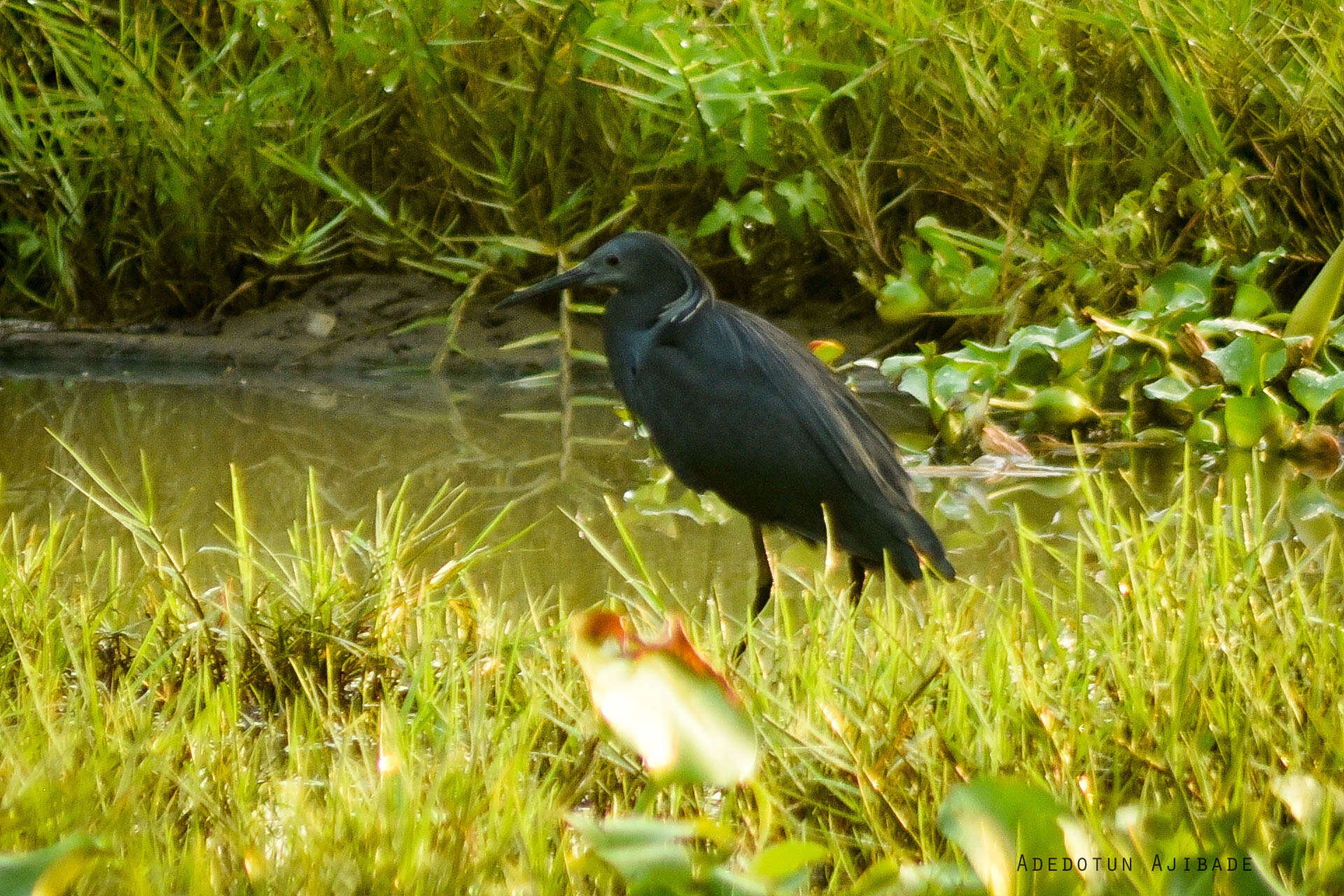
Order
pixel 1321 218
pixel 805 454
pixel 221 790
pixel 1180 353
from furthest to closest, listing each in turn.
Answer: pixel 1321 218
pixel 1180 353
pixel 805 454
pixel 221 790

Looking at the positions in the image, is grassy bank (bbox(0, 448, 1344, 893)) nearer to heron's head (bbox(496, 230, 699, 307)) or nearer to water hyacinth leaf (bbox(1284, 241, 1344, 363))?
heron's head (bbox(496, 230, 699, 307))

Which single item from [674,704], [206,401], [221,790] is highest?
[674,704]

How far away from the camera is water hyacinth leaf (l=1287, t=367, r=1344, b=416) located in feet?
12.6

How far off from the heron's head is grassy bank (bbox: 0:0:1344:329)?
1.53m

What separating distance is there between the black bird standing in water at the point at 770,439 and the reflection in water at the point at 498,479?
0.62 feet

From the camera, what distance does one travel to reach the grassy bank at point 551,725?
1411mm

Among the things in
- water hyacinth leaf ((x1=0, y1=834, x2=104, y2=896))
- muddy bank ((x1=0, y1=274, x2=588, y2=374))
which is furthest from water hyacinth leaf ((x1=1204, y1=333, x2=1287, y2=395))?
water hyacinth leaf ((x1=0, y1=834, x2=104, y2=896))

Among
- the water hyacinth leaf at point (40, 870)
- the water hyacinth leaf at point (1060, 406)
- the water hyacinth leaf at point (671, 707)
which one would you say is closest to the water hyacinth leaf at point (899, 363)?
the water hyacinth leaf at point (1060, 406)

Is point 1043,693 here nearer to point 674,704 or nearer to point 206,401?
point 674,704

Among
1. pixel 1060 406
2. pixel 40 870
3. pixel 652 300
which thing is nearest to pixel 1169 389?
pixel 1060 406

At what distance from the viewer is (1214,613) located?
196 cm

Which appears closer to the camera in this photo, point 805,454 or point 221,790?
point 221,790

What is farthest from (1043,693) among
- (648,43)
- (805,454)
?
(648,43)

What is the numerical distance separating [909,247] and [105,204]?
9.84ft
